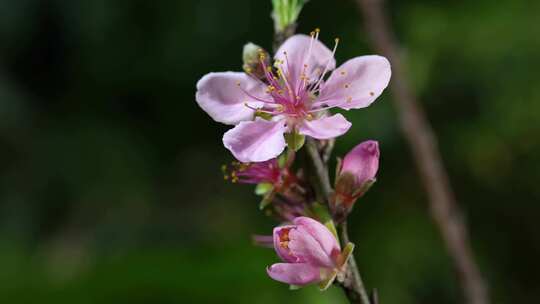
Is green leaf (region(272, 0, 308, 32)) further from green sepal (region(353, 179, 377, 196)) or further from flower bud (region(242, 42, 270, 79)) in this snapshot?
green sepal (region(353, 179, 377, 196))

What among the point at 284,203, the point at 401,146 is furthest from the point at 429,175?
the point at 401,146

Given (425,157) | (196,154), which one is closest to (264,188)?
(425,157)

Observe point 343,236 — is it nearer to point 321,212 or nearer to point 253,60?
point 321,212

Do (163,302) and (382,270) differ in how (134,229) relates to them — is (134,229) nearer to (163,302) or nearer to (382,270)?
(163,302)

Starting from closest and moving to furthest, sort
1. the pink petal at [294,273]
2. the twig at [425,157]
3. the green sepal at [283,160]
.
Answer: the pink petal at [294,273]
the green sepal at [283,160]
the twig at [425,157]

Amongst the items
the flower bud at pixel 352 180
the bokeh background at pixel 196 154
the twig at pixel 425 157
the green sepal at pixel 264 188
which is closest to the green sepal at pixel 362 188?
the flower bud at pixel 352 180

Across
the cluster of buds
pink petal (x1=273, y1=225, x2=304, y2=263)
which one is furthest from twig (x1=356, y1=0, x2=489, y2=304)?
pink petal (x1=273, y1=225, x2=304, y2=263)

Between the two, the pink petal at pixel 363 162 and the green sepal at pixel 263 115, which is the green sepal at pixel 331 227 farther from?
the green sepal at pixel 263 115
